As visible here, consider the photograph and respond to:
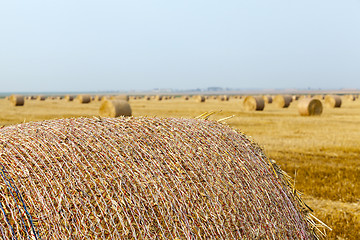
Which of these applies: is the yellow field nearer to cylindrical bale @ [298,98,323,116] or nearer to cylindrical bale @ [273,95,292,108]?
cylindrical bale @ [298,98,323,116]

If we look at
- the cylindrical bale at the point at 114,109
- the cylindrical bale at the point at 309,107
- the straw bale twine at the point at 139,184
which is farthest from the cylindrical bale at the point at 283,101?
the straw bale twine at the point at 139,184

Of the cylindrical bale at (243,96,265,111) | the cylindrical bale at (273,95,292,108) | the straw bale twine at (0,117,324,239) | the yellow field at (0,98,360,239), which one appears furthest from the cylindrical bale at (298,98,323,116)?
the straw bale twine at (0,117,324,239)

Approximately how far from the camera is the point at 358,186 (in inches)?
324

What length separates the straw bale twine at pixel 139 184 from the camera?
8.54ft

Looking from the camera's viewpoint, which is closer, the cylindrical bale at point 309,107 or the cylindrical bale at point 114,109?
the cylindrical bale at point 114,109

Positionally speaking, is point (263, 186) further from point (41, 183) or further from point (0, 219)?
point (0, 219)

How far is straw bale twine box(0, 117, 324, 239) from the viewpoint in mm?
2604

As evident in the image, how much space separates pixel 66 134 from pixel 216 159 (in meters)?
1.51

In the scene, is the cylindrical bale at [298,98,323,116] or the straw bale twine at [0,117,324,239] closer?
the straw bale twine at [0,117,324,239]

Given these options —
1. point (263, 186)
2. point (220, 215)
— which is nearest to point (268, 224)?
point (263, 186)

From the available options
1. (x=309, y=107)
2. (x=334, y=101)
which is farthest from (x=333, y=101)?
(x=309, y=107)

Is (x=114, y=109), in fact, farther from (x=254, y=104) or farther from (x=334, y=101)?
(x=334, y=101)

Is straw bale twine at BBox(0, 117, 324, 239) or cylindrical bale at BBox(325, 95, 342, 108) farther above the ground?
straw bale twine at BBox(0, 117, 324, 239)

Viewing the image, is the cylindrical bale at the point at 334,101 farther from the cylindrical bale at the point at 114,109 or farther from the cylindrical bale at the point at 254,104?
the cylindrical bale at the point at 114,109
